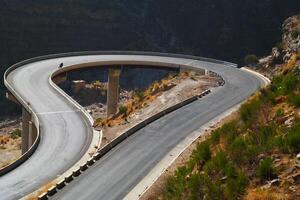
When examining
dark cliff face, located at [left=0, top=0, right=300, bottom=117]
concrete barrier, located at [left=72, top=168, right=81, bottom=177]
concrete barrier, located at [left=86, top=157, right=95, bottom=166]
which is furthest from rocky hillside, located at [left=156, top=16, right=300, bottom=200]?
dark cliff face, located at [left=0, top=0, right=300, bottom=117]

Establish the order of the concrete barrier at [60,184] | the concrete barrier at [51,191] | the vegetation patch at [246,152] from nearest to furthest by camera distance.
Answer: the vegetation patch at [246,152], the concrete barrier at [51,191], the concrete barrier at [60,184]

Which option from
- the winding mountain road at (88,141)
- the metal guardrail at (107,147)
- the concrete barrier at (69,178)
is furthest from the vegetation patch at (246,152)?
the concrete barrier at (69,178)

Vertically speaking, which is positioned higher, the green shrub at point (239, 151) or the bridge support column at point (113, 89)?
the green shrub at point (239, 151)

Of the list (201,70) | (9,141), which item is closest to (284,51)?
(201,70)

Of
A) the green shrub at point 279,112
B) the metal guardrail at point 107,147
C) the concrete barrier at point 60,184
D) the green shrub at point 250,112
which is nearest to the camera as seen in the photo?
the green shrub at point 279,112

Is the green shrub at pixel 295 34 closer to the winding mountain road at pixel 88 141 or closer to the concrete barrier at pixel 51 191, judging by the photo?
the winding mountain road at pixel 88 141

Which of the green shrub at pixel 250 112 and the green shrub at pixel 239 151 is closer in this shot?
the green shrub at pixel 239 151
